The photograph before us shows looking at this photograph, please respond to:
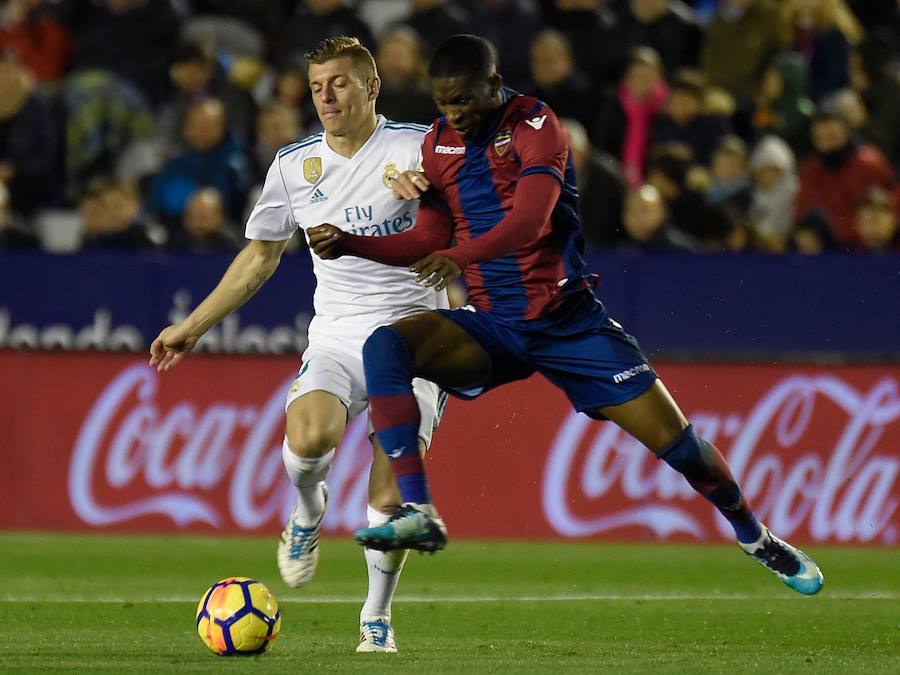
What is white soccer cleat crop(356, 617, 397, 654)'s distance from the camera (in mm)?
8031

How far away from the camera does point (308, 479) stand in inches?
328

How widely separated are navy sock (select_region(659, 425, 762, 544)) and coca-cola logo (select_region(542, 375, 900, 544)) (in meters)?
4.59

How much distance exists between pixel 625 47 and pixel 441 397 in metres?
8.25

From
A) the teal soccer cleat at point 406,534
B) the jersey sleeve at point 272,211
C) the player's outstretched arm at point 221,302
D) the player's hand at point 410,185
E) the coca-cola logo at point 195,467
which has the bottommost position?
the coca-cola logo at point 195,467

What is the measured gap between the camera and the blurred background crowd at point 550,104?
14.5 m

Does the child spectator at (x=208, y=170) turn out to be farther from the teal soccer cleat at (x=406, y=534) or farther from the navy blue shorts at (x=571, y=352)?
the teal soccer cleat at (x=406, y=534)

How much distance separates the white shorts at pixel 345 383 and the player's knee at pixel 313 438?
162mm

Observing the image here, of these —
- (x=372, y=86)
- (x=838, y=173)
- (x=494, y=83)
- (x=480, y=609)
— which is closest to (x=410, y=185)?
(x=494, y=83)

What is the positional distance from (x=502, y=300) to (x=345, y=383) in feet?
2.87

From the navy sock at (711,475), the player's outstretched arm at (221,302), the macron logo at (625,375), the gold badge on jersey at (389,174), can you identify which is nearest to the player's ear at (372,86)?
the gold badge on jersey at (389,174)

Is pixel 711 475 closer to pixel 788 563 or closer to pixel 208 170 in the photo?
pixel 788 563

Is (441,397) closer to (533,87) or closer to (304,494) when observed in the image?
(304,494)

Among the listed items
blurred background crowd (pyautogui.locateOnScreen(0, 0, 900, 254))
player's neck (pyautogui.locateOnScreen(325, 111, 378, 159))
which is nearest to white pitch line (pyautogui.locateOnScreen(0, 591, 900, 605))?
player's neck (pyautogui.locateOnScreen(325, 111, 378, 159))

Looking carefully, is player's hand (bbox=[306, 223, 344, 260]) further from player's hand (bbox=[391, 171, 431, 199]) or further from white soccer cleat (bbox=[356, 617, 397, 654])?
white soccer cleat (bbox=[356, 617, 397, 654])
